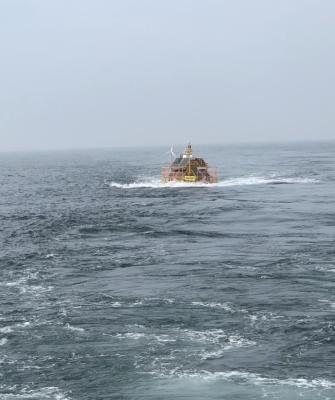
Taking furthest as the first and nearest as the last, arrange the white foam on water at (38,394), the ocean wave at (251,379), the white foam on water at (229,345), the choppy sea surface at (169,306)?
the white foam on water at (229,345), the choppy sea surface at (169,306), the ocean wave at (251,379), the white foam on water at (38,394)

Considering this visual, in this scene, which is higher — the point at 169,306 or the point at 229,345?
the point at 169,306

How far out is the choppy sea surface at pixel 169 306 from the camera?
99.3 ft

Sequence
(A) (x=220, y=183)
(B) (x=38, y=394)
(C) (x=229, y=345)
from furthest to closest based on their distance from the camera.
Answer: (A) (x=220, y=183) → (C) (x=229, y=345) → (B) (x=38, y=394)

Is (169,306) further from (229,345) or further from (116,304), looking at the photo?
(229,345)

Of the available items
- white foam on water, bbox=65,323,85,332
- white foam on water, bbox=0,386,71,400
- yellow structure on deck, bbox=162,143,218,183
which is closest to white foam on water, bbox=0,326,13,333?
white foam on water, bbox=65,323,85,332

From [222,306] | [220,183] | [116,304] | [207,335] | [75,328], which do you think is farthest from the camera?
[220,183]

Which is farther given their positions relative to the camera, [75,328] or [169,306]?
[169,306]

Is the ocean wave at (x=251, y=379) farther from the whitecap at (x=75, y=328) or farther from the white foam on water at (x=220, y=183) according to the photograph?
the white foam on water at (x=220, y=183)

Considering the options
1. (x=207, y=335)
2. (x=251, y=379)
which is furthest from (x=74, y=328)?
(x=251, y=379)

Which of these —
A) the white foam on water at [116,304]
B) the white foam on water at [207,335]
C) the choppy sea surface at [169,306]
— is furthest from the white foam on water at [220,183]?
the white foam on water at [207,335]

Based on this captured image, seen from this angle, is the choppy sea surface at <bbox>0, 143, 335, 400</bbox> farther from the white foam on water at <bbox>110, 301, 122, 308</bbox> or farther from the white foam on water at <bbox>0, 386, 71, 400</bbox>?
A: the white foam on water at <bbox>110, 301, 122, 308</bbox>

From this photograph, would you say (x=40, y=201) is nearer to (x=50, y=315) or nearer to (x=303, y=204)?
(x=303, y=204)

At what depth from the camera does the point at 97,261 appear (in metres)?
57.9

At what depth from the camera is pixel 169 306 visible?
42.3m
